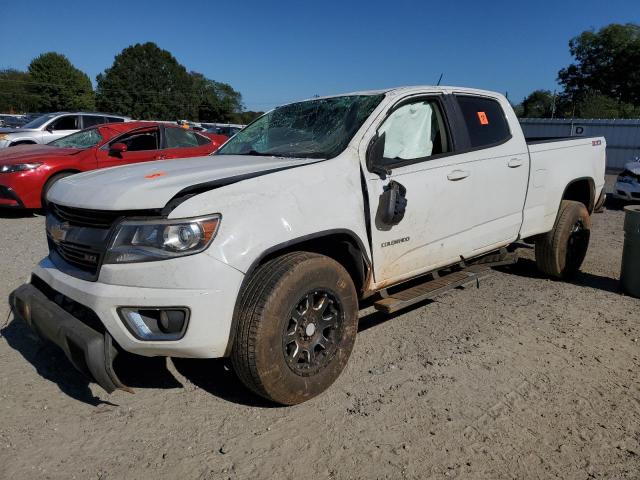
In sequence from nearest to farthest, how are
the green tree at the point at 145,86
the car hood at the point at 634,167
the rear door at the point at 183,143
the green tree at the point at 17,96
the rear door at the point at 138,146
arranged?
the rear door at the point at 138,146, the rear door at the point at 183,143, the car hood at the point at 634,167, the green tree at the point at 17,96, the green tree at the point at 145,86

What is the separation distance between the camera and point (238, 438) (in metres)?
2.69

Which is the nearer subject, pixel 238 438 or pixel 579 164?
pixel 238 438

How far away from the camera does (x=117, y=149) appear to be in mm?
7398

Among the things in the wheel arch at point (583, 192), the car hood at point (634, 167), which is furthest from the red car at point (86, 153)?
the car hood at point (634, 167)

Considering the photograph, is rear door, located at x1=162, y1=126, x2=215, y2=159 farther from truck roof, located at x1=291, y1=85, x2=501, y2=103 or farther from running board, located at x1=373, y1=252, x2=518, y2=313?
running board, located at x1=373, y1=252, x2=518, y2=313

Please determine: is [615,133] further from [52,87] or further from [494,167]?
[52,87]

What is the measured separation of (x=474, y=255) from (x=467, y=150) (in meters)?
0.89

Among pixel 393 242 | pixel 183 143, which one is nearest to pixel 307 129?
pixel 393 242

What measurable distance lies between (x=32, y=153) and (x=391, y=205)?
731 centimetres

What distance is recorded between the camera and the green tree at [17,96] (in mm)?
85188

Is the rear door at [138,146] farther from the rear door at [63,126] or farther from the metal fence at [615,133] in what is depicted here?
the metal fence at [615,133]

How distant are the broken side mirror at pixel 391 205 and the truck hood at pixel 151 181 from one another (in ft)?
1.72

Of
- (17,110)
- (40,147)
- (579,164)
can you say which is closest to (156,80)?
(17,110)

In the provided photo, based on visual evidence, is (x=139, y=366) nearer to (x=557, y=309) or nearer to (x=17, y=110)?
(x=557, y=309)
